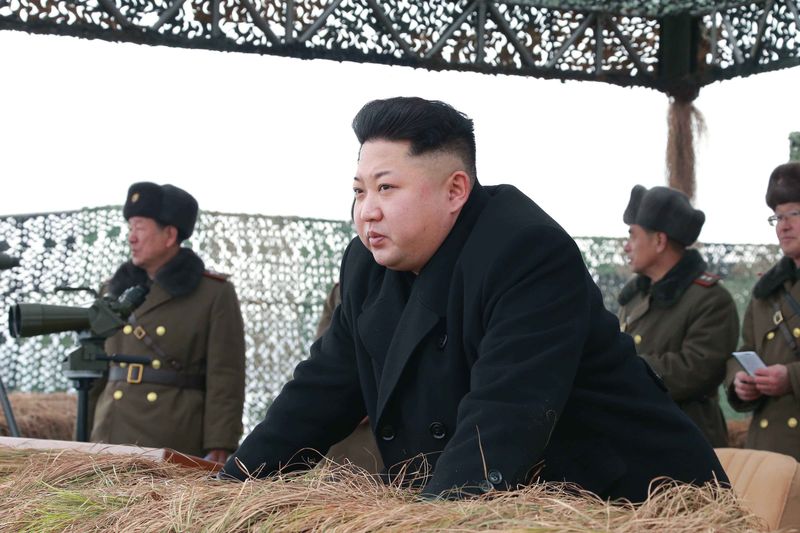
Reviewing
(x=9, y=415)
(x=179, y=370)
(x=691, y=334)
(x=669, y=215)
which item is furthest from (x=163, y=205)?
(x=691, y=334)

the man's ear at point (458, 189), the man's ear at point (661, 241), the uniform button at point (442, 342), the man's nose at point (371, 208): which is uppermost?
the man's ear at point (458, 189)

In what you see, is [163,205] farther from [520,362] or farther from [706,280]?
[520,362]

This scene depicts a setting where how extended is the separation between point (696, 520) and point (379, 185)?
974mm

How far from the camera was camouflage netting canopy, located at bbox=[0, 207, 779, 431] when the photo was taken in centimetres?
802

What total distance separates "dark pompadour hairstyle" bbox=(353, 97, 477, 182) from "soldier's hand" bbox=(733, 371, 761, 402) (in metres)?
2.79

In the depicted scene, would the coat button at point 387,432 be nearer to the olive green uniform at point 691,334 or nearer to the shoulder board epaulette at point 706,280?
the olive green uniform at point 691,334

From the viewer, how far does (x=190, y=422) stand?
5.50 metres

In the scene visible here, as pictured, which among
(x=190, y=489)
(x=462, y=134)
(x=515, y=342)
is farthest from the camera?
(x=462, y=134)

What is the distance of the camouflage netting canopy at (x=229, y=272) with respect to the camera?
26.3 feet

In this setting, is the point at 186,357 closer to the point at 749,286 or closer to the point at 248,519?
the point at 248,519

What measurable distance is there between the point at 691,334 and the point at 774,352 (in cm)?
41

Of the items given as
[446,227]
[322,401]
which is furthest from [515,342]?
[322,401]

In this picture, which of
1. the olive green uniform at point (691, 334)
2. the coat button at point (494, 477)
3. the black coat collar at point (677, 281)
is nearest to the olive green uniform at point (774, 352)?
the olive green uniform at point (691, 334)

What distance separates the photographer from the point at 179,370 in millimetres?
5586
